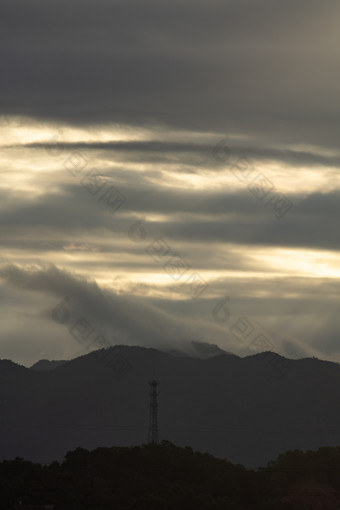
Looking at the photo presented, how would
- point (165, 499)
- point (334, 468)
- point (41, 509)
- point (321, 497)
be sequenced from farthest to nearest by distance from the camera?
point (334, 468), point (321, 497), point (165, 499), point (41, 509)

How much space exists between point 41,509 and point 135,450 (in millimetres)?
38196

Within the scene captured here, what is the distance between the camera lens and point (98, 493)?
443 ft

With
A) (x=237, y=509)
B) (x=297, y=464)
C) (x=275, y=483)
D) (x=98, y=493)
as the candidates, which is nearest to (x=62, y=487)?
(x=98, y=493)

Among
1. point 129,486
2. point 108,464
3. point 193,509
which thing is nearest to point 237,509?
point 193,509

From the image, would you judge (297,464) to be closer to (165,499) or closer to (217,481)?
(217,481)

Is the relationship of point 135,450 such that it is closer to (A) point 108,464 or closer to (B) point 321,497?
(A) point 108,464

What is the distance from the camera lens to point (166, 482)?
150m

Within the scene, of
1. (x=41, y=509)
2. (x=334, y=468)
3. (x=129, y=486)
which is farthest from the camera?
(x=334, y=468)

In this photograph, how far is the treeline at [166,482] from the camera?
131125mm

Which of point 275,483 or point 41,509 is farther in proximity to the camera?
point 275,483

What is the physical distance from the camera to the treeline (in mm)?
131125

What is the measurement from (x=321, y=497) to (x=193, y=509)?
28.2m

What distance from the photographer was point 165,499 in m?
133

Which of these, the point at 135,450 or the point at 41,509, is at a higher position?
the point at 135,450
